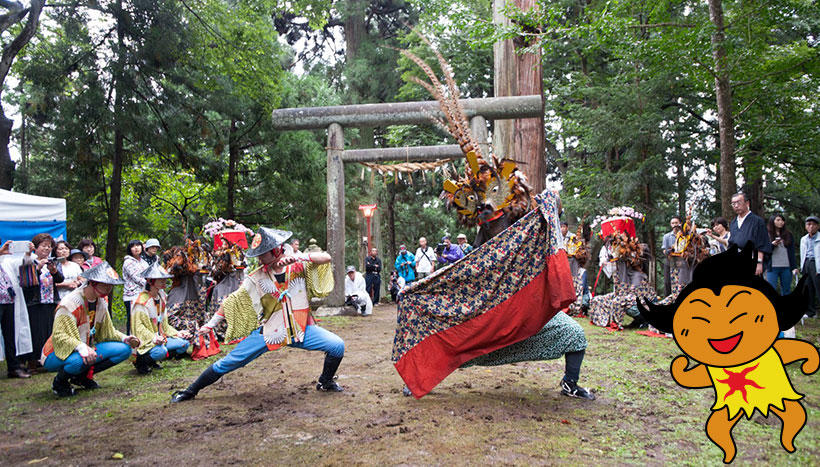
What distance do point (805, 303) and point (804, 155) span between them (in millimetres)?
12958

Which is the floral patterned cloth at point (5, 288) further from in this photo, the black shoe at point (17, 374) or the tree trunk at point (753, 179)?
the tree trunk at point (753, 179)

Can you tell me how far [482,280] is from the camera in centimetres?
461

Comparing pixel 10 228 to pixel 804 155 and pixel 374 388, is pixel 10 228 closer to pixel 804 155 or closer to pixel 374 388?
pixel 374 388

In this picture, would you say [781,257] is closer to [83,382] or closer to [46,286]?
[83,382]

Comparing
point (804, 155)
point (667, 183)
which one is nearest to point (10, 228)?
point (667, 183)

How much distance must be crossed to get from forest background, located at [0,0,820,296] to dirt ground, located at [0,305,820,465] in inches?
219

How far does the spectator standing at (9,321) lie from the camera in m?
6.71

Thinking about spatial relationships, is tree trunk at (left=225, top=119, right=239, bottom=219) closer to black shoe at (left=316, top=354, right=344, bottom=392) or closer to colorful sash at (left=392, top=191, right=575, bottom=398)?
black shoe at (left=316, top=354, right=344, bottom=392)

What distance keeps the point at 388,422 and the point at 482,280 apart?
138 centimetres

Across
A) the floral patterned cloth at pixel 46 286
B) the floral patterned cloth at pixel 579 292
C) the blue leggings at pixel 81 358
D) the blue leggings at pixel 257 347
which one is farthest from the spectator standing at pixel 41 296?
the floral patterned cloth at pixel 579 292

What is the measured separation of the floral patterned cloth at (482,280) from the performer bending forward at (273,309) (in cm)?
85

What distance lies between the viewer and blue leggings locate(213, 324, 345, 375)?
4.92 metres

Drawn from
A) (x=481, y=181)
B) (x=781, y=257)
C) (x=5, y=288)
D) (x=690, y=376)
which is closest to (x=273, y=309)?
(x=481, y=181)

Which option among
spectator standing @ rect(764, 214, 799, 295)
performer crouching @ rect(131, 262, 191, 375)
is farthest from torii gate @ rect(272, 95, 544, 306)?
performer crouching @ rect(131, 262, 191, 375)
